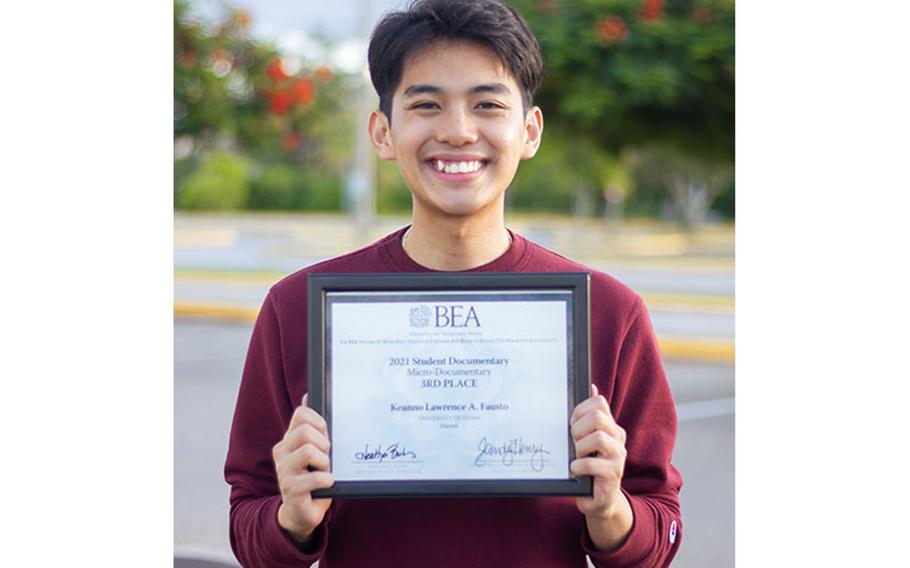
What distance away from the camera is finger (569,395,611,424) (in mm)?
1777

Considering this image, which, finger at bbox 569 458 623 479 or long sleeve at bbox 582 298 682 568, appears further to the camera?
long sleeve at bbox 582 298 682 568

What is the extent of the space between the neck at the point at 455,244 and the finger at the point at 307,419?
0.37 m

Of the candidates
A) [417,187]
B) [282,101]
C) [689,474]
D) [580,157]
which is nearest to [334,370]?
[417,187]

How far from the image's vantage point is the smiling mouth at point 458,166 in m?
1.93

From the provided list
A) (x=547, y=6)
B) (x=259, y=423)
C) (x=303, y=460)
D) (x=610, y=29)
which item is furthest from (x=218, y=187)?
(x=303, y=460)

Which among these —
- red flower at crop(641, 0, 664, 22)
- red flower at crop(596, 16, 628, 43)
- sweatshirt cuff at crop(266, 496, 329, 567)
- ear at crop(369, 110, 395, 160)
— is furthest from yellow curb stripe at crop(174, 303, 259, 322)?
sweatshirt cuff at crop(266, 496, 329, 567)

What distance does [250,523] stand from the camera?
1899 millimetres

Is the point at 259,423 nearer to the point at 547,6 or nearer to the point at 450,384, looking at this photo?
the point at 450,384

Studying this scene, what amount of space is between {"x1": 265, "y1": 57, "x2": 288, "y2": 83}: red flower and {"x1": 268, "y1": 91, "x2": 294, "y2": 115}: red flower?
0.20m

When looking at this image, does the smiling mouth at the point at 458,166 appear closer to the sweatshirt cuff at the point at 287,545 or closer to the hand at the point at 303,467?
the hand at the point at 303,467

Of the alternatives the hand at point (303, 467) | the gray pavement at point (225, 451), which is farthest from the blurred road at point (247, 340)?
the hand at point (303, 467)

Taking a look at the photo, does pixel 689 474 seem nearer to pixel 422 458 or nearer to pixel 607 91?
pixel 422 458

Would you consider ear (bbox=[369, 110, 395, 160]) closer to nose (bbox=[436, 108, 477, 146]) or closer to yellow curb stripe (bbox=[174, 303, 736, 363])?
nose (bbox=[436, 108, 477, 146])

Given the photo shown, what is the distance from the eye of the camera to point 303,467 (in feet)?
5.79
